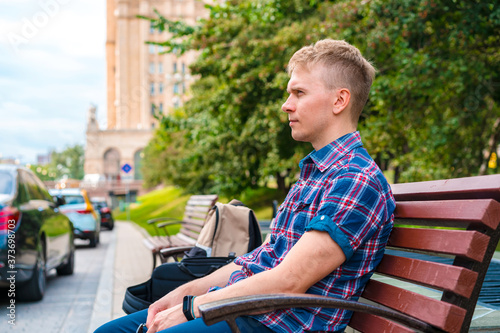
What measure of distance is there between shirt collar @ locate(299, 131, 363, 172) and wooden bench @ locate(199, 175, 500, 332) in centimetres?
36

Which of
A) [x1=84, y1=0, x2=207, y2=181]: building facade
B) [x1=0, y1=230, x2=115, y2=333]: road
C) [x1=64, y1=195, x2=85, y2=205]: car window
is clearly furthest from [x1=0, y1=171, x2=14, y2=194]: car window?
[x1=84, y1=0, x2=207, y2=181]: building facade

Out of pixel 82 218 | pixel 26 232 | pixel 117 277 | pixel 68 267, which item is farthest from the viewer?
pixel 82 218

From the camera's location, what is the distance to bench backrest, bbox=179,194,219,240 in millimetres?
7242

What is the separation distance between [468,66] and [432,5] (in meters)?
1.49

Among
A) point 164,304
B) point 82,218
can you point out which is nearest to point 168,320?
point 164,304

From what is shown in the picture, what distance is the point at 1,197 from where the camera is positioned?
606 cm

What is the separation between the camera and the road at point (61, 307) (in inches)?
219

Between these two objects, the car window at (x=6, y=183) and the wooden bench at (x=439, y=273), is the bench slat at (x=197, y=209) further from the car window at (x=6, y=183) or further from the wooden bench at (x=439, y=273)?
the wooden bench at (x=439, y=273)

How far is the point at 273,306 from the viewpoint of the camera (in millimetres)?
1812

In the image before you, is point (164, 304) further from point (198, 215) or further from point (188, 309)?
point (198, 215)

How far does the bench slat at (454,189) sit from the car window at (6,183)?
5047mm

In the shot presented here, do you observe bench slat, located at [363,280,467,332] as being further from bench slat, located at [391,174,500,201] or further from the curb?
the curb

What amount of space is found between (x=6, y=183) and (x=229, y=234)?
337 centimetres

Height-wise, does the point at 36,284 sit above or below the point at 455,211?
below
